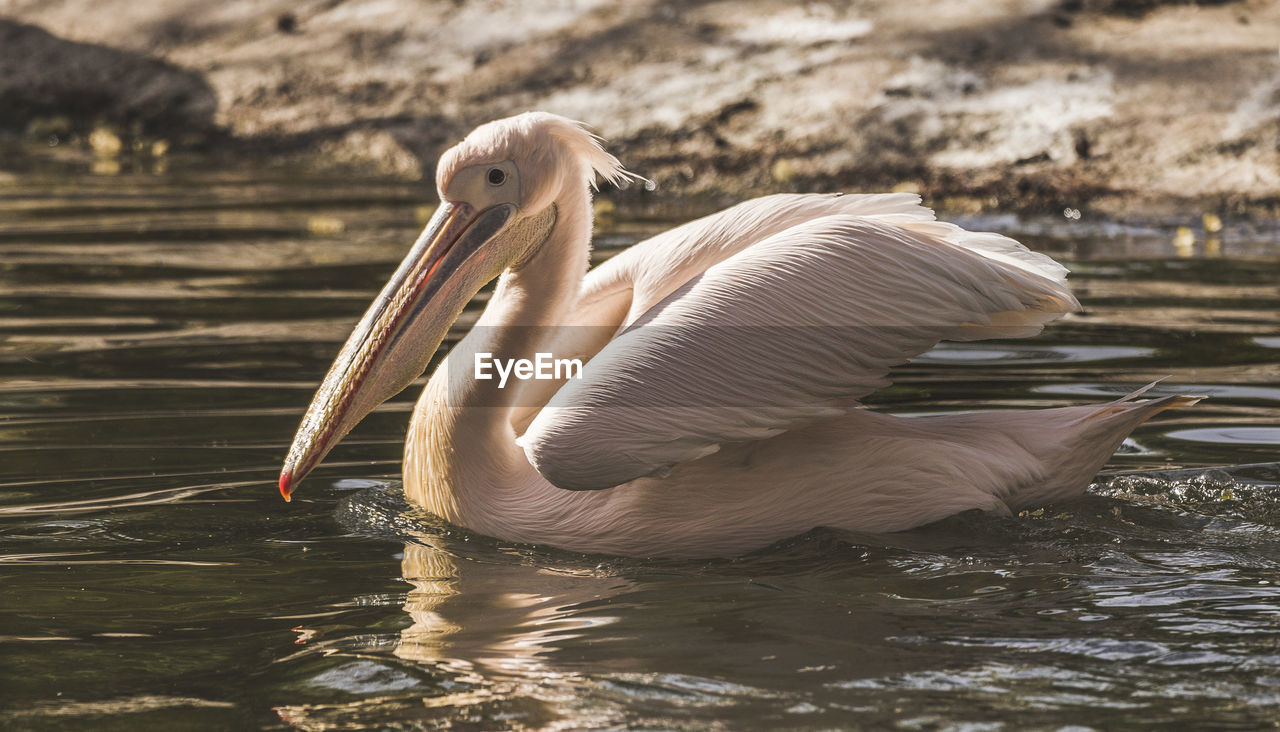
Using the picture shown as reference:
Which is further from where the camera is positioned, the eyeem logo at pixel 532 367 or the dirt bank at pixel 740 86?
the dirt bank at pixel 740 86

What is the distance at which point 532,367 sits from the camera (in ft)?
12.5

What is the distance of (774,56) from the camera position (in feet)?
32.7

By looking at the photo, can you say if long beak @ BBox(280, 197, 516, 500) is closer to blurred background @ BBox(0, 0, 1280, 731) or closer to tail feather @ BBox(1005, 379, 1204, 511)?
blurred background @ BBox(0, 0, 1280, 731)

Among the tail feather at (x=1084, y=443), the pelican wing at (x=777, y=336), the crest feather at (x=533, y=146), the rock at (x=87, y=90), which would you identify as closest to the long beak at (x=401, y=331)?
the crest feather at (x=533, y=146)

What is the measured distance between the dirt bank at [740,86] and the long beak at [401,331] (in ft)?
16.6

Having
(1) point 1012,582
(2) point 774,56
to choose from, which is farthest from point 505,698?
(2) point 774,56

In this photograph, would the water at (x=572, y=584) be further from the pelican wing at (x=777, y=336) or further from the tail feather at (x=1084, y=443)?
the pelican wing at (x=777, y=336)

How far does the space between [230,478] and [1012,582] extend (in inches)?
82.2

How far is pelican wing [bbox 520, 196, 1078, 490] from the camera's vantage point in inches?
129

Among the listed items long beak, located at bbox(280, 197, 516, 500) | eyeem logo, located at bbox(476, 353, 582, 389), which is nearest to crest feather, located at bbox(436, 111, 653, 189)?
long beak, located at bbox(280, 197, 516, 500)

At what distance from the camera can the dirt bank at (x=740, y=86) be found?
848 cm

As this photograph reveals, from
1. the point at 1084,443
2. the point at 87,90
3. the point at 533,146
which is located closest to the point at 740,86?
the point at 87,90

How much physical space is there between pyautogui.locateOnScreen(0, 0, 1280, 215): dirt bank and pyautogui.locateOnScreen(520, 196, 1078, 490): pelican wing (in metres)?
4.93

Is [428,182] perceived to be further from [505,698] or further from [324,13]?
[505,698]
